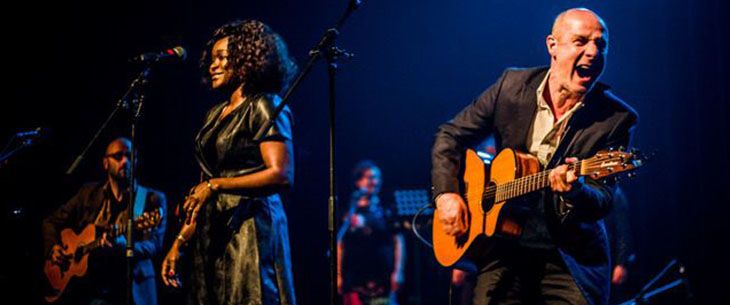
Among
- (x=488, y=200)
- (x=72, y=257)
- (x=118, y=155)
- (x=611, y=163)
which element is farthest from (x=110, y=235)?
(x=611, y=163)

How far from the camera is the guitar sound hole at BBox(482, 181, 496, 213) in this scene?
138 inches

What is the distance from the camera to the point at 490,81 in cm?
952

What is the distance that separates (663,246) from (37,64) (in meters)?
8.04

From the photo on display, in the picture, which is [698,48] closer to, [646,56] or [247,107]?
[646,56]

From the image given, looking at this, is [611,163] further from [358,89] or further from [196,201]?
[358,89]

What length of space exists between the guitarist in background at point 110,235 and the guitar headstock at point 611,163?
4.20m

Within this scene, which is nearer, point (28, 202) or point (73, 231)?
point (73, 231)

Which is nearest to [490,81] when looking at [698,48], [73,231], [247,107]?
[698,48]

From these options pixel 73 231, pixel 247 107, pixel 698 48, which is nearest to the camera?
pixel 247 107

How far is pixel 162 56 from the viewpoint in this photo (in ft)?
13.5

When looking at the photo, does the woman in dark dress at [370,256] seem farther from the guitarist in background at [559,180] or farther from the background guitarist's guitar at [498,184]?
the guitarist in background at [559,180]

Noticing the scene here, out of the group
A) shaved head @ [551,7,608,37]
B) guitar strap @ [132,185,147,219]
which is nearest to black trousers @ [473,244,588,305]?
shaved head @ [551,7,608,37]

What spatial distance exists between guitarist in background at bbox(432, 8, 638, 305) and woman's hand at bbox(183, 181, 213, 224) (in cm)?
128

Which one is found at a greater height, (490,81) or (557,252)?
(490,81)
